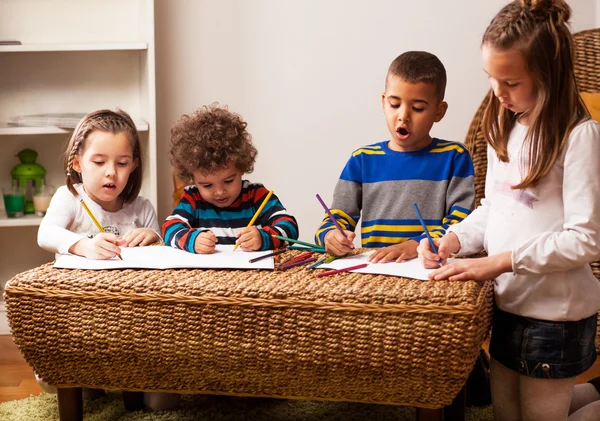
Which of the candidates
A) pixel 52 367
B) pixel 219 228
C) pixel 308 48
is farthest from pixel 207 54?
pixel 52 367

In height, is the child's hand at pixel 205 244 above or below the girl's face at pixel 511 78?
below

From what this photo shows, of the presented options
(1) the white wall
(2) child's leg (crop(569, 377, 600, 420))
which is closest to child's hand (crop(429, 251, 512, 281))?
(2) child's leg (crop(569, 377, 600, 420))

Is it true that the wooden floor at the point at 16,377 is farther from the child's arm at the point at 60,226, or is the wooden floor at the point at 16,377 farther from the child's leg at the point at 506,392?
the child's leg at the point at 506,392

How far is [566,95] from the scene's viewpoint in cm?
128

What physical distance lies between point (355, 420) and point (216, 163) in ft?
2.15

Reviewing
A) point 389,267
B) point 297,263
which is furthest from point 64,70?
point 389,267

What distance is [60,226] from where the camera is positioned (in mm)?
1717

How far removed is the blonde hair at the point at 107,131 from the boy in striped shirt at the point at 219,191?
0.50 ft

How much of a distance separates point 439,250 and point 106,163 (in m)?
0.82

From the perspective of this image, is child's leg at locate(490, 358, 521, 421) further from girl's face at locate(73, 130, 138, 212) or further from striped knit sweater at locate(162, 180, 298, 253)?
girl's face at locate(73, 130, 138, 212)

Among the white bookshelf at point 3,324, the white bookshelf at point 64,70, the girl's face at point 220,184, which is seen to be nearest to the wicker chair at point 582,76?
the girl's face at point 220,184

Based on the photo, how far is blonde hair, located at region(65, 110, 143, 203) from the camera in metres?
1.77

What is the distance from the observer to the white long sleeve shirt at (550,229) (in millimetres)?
1242

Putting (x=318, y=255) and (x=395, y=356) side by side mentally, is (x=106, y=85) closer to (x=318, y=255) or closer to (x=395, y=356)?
(x=318, y=255)
